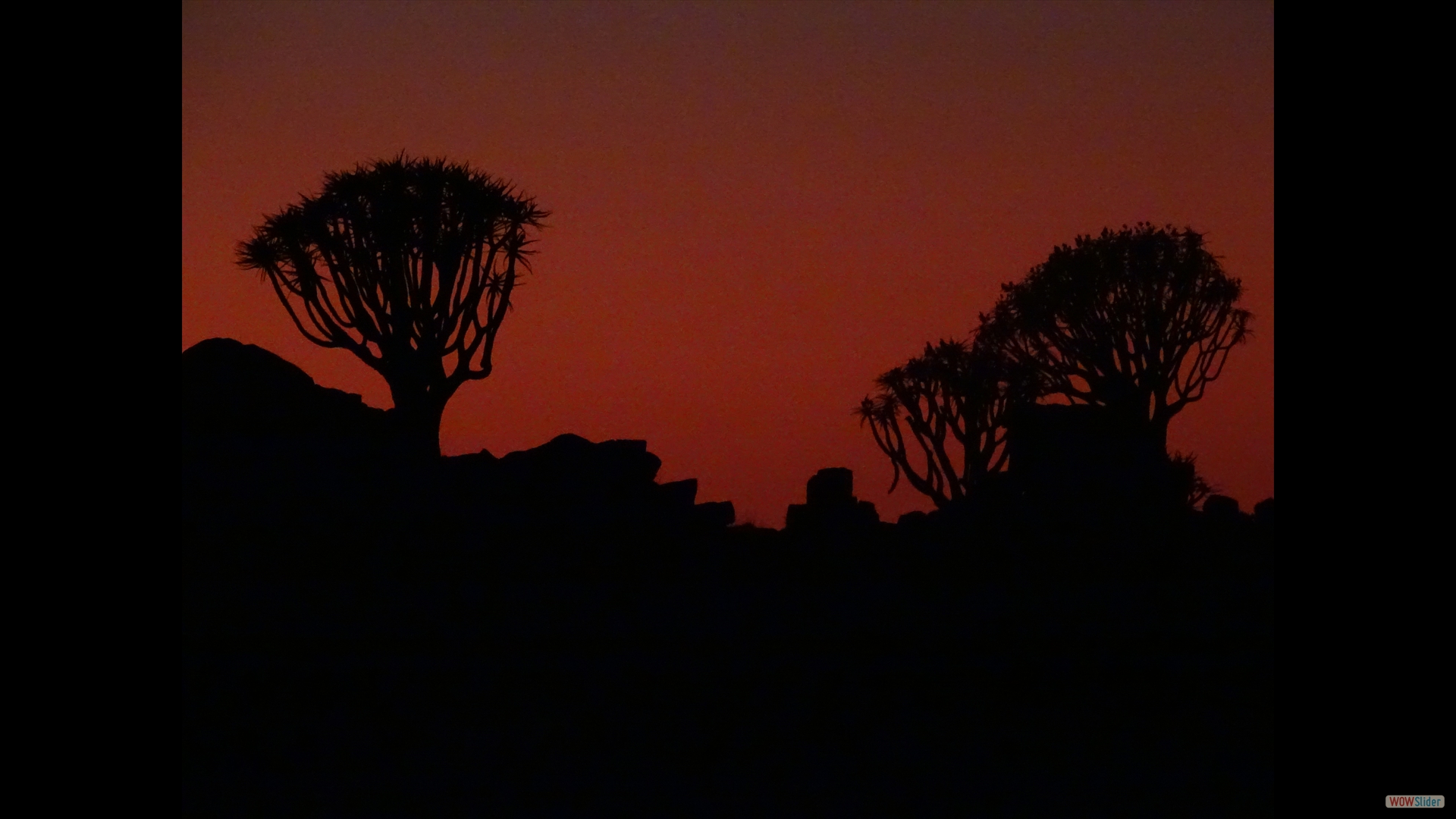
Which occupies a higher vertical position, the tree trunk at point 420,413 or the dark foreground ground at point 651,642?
the tree trunk at point 420,413

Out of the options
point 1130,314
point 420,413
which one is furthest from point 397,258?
point 1130,314

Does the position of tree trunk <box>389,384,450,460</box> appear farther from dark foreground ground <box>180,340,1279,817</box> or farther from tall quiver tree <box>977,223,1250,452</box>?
tall quiver tree <box>977,223,1250,452</box>

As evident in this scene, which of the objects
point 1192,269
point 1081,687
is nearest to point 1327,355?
point 1081,687

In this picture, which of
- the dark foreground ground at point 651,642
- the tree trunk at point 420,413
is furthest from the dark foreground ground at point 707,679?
the tree trunk at point 420,413

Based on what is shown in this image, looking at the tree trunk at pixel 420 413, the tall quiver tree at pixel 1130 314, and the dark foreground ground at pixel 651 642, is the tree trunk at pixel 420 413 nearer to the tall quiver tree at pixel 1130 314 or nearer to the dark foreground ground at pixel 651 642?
the dark foreground ground at pixel 651 642

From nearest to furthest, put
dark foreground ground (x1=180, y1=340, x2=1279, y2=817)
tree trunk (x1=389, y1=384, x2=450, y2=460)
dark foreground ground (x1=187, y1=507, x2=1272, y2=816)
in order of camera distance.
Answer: dark foreground ground (x1=187, y1=507, x2=1272, y2=816) → dark foreground ground (x1=180, y1=340, x2=1279, y2=817) → tree trunk (x1=389, y1=384, x2=450, y2=460)

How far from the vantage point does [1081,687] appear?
48.9 ft

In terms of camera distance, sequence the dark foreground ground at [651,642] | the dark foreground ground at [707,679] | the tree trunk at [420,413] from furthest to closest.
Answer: the tree trunk at [420,413], the dark foreground ground at [651,642], the dark foreground ground at [707,679]

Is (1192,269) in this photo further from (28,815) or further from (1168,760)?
(28,815)

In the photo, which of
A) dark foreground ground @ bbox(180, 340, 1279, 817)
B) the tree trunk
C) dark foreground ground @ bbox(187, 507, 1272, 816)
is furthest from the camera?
the tree trunk

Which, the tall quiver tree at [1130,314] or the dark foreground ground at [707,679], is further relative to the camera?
the tall quiver tree at [1130,314]

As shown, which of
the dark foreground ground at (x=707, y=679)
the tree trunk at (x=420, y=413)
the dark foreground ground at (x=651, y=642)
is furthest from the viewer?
the tree trunk at (x=420, y=413)

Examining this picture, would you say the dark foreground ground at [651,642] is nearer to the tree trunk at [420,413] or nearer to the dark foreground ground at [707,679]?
the dark foreground ground at [707,679]

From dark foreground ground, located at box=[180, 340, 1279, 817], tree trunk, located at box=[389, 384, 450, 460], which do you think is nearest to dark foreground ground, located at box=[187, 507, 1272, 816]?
dark foreground ground, located at box=[180, 340, 1279, 817]
